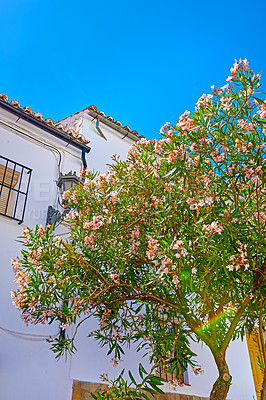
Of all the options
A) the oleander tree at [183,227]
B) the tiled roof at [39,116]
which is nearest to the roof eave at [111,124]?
the tiled roof at [39,116]

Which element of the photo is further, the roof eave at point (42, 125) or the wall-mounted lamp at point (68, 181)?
the roof eave at point (42, 125)

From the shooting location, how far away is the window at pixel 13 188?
6866mm

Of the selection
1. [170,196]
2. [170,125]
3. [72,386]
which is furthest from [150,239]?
[72,386]

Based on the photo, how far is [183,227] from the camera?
13.1 ft

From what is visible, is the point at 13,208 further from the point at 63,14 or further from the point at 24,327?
the point at 63,14

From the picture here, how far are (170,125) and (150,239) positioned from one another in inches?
58.3

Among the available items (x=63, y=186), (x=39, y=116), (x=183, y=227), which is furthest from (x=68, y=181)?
(x=183, y=227)

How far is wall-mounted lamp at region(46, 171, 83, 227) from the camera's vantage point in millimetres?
6395

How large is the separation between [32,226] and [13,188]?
918 mm

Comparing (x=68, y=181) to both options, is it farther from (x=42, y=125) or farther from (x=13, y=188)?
(x=42, y=125)

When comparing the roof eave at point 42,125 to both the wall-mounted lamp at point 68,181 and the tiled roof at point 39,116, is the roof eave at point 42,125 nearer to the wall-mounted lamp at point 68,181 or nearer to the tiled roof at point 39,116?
the tiled roof at point 39,116

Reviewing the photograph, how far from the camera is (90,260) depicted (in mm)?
4738

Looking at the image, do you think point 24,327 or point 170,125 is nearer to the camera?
point 170,125

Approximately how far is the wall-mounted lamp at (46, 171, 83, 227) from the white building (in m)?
0.15
